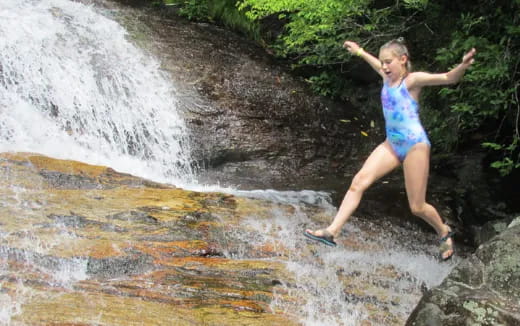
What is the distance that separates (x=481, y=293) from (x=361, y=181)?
118 cm

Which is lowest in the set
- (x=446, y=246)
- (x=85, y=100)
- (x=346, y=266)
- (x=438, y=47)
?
(x=346, y=266)

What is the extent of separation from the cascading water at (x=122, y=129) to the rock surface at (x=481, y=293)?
73 centimetres

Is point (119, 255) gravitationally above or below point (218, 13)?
below

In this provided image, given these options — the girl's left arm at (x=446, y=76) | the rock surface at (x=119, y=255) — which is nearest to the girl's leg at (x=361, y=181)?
the girl's left arm at (x=446, y=76)

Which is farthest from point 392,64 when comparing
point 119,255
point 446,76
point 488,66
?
point 488,66

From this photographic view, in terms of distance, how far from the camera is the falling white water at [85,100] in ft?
27.5

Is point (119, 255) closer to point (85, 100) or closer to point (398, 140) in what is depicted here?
point (398, 140)

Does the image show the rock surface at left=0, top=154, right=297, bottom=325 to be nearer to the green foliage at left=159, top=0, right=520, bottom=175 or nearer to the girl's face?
the girl's face

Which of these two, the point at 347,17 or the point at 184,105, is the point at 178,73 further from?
the point at 347,17

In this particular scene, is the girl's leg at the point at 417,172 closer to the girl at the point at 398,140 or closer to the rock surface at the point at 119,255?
the girl at the point at 398,140

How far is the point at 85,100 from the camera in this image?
9.07 meters

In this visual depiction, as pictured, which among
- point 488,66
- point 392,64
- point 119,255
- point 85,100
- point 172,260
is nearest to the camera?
point 392,64

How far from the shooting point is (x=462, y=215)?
311 inches

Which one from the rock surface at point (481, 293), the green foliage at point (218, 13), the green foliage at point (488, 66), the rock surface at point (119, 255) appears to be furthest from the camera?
the green foliage at point (218, 13)
